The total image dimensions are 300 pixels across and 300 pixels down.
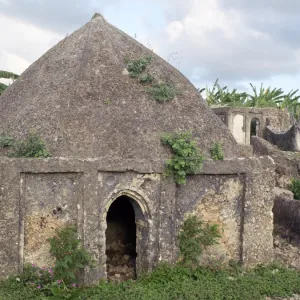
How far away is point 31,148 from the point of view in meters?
8.33

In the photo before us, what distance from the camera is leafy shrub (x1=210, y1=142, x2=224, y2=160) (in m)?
9.27

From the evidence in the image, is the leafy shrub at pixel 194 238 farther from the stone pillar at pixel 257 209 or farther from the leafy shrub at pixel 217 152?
the leafy shrub at pixel 217 152

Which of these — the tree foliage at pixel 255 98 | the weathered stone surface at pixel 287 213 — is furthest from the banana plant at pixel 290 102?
the weathered stone surface at pixel 287 213

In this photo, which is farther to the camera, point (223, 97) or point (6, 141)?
point (223, 97)

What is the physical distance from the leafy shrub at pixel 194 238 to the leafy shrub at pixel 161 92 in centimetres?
275

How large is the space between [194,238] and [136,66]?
13.5 ft

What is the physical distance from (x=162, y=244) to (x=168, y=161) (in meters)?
1.73

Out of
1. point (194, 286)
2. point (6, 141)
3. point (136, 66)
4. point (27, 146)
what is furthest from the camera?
point (136, 66)

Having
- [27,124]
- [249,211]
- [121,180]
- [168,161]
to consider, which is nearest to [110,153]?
[121,180]

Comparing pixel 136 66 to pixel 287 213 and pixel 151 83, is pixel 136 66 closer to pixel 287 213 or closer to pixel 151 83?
pixel 151 83

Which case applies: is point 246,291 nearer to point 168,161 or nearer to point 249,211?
point 249,211

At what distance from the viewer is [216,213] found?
9305 millimetres

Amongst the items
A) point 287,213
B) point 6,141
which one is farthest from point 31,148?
point 287,213

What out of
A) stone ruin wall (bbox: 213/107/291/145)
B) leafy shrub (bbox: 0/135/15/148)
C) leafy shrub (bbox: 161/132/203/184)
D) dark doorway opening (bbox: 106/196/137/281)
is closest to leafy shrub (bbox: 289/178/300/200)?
dark doorway opening (bbox: 106/196/137/281)
